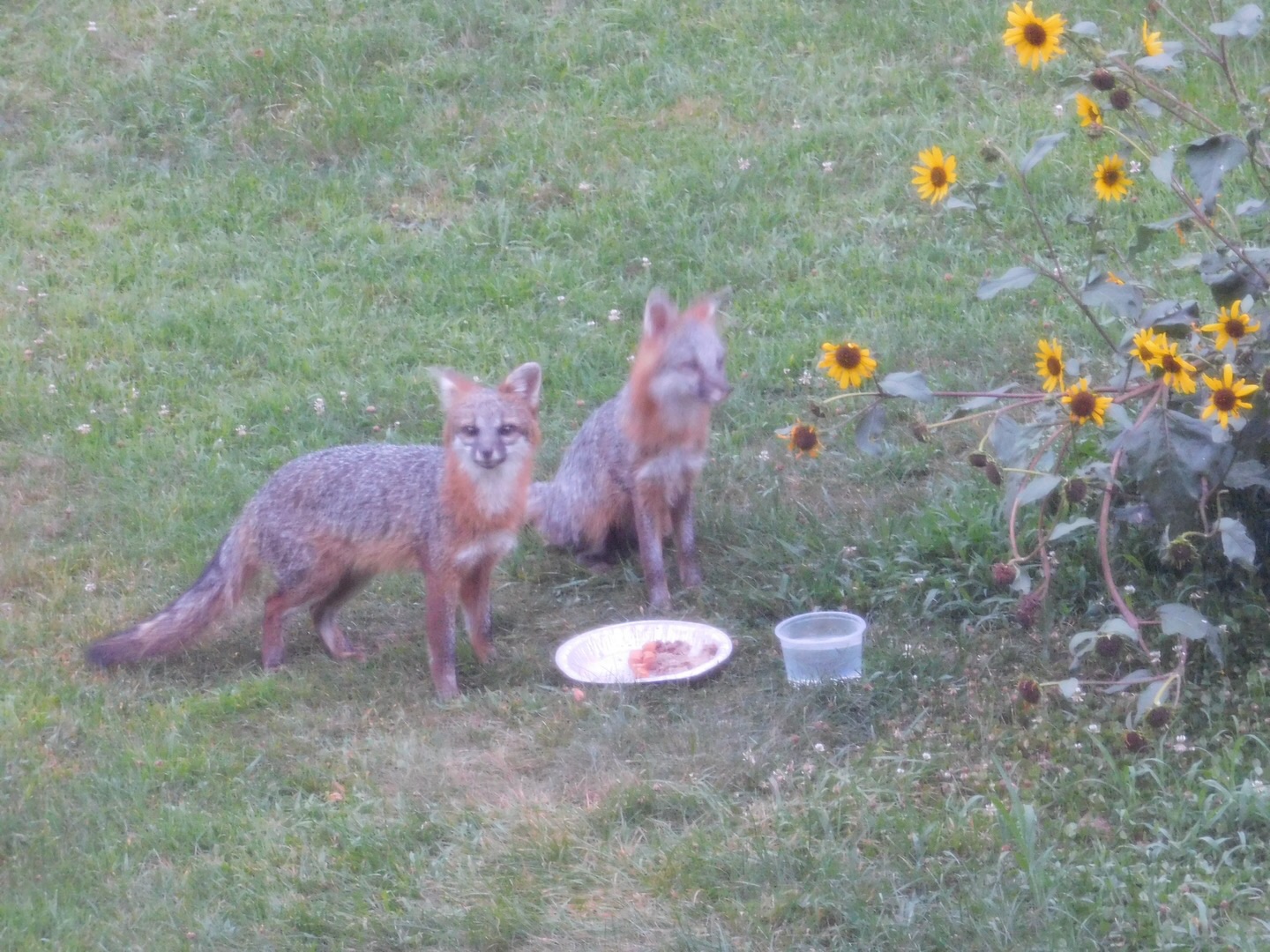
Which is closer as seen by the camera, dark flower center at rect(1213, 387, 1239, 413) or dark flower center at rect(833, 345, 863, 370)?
dark flower center at rect(1213, 387, 1239, 413)

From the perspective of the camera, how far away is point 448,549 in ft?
20.4

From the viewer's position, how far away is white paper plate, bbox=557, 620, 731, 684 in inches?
225

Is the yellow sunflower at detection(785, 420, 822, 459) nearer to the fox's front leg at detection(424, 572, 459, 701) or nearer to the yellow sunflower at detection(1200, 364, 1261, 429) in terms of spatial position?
the yellow sunflower at detection(1200, 364, 1261, 429)

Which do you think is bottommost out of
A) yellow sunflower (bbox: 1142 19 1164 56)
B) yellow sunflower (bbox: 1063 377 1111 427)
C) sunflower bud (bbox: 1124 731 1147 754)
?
sunflower bud (bbox: 1124 731 1147 754)

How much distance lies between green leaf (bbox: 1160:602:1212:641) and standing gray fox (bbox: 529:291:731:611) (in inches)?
100

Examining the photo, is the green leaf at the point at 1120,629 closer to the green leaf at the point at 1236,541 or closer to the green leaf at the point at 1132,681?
the green leaf at the point at 1132,681

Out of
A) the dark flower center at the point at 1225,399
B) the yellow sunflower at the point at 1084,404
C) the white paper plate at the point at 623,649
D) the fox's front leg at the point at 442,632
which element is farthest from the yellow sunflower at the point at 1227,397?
the fox's front leg at the point at 442,632

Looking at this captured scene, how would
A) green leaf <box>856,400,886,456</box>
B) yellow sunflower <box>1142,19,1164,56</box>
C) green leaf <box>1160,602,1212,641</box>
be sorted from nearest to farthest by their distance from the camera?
green leaf <box>1160,602,1212,641</box>
yellow sunflower <box>1142,19,1164,56</box>
green leaf <box>856,400,886,456</box>

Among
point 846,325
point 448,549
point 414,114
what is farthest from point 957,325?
point 414,114

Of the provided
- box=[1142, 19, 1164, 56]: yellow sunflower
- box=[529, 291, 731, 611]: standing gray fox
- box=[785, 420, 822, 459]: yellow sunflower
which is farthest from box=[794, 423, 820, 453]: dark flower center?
box=[1142, 19, 1164, 56]: yellow sunflower

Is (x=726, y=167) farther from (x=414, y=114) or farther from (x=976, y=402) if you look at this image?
(x=976, y=402)

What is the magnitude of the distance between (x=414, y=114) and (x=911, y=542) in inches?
267

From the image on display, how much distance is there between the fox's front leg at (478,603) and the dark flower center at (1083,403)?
2847 millimetres

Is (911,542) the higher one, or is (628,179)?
(628,179)
